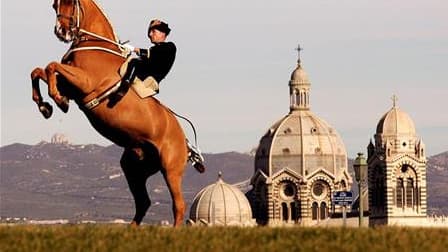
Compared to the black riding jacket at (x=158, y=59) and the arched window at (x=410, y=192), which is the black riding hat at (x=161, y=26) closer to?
the black riding jacket at (x=158, y=59)

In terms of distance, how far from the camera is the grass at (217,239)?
77.9ft

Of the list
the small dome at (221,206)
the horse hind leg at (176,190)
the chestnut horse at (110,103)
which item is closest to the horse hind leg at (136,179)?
the chestnut horse at (110,103)

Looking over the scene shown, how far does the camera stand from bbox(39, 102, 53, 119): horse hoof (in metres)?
28.4

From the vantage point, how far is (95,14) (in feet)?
96.7

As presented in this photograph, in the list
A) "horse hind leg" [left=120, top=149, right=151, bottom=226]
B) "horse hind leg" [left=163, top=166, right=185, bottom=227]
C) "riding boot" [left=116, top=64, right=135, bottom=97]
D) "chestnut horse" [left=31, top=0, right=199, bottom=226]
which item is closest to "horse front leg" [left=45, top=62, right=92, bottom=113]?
"chestnut horse" [left=31, top=0, right=199, bottom=226]

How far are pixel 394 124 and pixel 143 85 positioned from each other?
148 metres

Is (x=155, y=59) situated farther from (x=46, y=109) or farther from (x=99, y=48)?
(x=46, y=109)

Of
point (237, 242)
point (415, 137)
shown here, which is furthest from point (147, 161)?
point (415, 137)

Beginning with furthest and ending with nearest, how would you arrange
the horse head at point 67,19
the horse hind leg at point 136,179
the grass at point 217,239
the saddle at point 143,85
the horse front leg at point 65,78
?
1. the horse hind leg at point 136,179
2. the horse head at point 67,19
3. the saddle at point 143,85
4. the horse front leg at point 65,78
5. the grass at point 217,239

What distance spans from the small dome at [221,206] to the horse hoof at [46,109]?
160 meters

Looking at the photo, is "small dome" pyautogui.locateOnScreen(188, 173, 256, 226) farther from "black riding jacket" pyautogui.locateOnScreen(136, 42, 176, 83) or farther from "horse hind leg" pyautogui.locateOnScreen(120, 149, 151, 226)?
"black riding jacket" pyautogui.locateOnScreen(136, 42, 176, 83)

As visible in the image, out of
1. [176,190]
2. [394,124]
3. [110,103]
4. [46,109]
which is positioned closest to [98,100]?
[110,103]

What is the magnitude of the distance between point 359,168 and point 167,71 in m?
40.0

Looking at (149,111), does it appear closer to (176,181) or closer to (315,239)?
(176,181)
